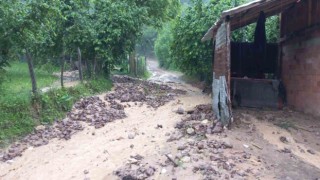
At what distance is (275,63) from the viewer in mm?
11625

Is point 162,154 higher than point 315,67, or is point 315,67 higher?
point 315,67

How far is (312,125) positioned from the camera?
8.63m

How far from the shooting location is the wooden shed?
8938 millimetres

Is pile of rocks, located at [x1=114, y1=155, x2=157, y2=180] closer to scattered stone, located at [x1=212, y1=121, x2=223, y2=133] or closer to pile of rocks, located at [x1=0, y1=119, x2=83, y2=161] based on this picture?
scattered stone, located at [x1=212, y1=121, x2=223, y2=133]

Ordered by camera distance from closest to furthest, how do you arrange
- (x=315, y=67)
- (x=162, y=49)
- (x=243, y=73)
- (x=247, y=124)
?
(x=247, y=124), (x=315, y=67), (x=243, y=73), (x=162, y=49)

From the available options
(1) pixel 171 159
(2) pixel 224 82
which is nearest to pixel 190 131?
(2) pixel 224 82

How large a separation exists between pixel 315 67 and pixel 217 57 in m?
2.37

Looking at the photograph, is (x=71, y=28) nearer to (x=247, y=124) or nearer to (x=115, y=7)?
(x=115, y=7)

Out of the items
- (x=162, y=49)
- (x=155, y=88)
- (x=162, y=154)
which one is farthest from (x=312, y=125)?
(x=162, y=49)

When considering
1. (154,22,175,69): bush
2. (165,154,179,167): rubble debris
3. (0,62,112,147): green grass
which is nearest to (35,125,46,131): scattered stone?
(0,62,112,147): green grass

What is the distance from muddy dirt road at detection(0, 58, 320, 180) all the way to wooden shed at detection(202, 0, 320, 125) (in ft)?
2.08

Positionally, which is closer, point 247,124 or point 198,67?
point 247,124

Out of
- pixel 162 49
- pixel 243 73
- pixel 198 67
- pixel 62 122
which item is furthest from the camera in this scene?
pixel 162 49

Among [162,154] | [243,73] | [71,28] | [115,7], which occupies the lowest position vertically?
[162,154]
